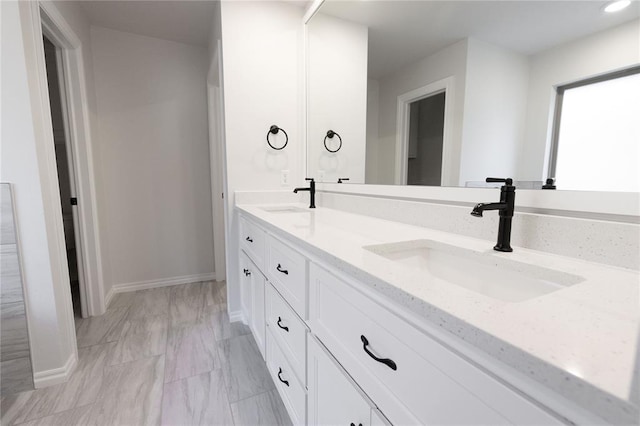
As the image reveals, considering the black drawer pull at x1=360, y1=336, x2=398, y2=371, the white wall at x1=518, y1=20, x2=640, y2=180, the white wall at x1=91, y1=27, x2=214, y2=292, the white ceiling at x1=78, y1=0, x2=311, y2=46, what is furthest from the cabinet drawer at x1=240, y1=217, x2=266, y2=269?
the white ceiling at x1=78, y1=0, x2=311, y2=46

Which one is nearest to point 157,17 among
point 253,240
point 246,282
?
point 253,240

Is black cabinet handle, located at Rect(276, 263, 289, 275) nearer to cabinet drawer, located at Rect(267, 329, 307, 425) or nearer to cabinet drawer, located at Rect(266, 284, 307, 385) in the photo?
cabinet drawer, located at Rect(266, 284, 307, 385)

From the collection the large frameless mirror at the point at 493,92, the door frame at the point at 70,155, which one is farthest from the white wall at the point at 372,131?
the door frame at the point at 70,155

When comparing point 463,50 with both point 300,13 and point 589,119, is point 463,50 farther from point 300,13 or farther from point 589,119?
point 300,13

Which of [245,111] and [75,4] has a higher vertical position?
[75,4]

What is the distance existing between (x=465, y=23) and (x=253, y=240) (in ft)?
4.40

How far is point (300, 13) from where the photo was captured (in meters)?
2.06

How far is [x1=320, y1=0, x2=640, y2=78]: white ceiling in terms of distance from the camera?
723mm

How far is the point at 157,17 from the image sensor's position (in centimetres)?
220

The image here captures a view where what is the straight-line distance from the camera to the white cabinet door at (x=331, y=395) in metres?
0.68

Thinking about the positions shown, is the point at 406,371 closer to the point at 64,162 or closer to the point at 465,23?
the point at 465,23

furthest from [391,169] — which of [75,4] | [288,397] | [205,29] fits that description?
[75,4]

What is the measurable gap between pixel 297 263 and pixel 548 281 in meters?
0.68

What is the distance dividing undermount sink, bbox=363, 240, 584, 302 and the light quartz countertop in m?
0.02
